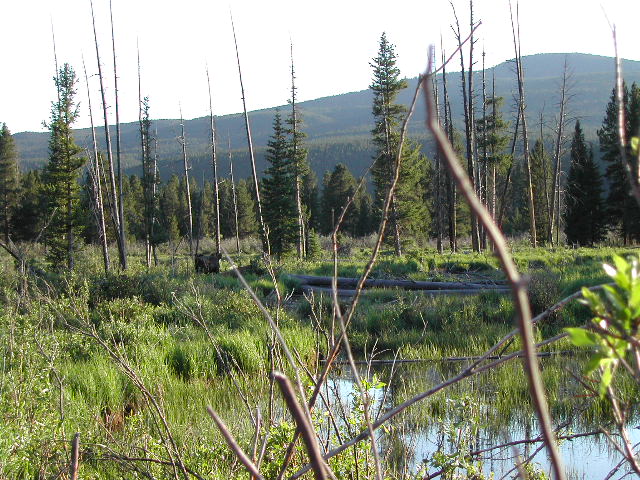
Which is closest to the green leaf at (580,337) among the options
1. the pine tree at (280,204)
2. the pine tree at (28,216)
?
the pine tree at (280,204)

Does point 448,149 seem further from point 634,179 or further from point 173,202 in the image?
point 173,202

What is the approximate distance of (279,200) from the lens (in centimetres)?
3438

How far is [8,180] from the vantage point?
44406 millimetres

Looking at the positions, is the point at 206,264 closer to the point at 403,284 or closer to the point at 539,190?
the point at 403,284

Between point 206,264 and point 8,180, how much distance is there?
3344 cm

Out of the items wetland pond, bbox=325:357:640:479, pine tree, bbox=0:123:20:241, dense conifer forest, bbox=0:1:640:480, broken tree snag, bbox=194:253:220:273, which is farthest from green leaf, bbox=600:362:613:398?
pine tree, bbox=0:123:20:241

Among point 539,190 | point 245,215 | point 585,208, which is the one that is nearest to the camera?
point 585,208

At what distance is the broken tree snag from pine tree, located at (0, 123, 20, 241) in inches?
1225

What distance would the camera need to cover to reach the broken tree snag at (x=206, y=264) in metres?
17.5

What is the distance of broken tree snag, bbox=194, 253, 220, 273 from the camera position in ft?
57.3

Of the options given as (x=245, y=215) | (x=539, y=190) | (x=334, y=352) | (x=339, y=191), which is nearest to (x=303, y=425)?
(x=334, y=352)

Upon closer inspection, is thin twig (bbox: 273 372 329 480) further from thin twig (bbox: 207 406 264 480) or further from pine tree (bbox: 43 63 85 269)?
pine tree (bbox: 43 63 85 269)

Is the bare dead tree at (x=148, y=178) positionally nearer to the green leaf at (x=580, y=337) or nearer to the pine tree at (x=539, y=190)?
the pine tree at (x=539, y=190)

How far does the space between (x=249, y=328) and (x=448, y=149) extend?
390 inches
